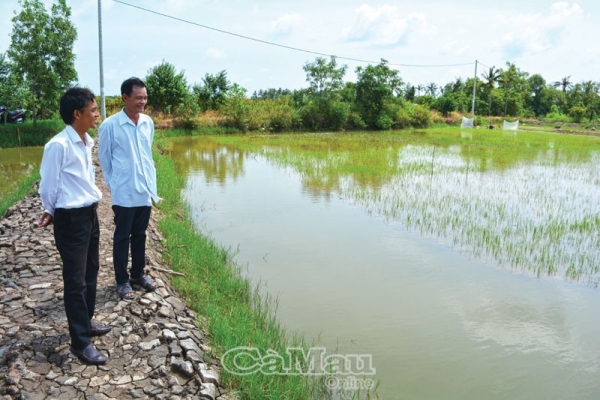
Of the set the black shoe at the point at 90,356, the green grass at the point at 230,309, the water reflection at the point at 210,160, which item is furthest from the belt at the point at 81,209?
the water reflection at the point at 210,160

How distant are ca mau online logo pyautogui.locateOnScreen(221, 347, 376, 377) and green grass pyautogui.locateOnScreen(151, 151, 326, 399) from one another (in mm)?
51

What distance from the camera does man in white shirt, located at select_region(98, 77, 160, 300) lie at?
124 inches

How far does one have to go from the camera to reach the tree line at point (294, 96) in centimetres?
1692

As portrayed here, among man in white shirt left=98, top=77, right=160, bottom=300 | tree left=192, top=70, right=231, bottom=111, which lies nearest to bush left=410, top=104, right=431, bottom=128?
tree left=192, top=70, right=231, bottom=111

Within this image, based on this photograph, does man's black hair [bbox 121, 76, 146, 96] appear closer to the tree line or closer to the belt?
the belt

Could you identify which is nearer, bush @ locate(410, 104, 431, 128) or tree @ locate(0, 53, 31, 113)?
tree @ locate(0, 53, 31, 113)

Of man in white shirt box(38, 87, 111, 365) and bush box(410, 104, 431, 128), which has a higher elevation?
bush box(410, 104, 431, 128)

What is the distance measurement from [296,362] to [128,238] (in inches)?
60.3

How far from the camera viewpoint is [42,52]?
17000mm

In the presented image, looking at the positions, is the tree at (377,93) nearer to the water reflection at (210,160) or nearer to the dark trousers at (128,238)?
the water reflection at (210,160)

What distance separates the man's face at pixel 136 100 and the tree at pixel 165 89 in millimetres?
23130

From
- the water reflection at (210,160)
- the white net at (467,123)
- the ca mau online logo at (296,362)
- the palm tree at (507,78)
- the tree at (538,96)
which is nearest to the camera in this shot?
the ca mau online logo at (296,362)

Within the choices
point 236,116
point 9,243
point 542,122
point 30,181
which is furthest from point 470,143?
point 542,122

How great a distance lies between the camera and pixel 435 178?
11.7 m
